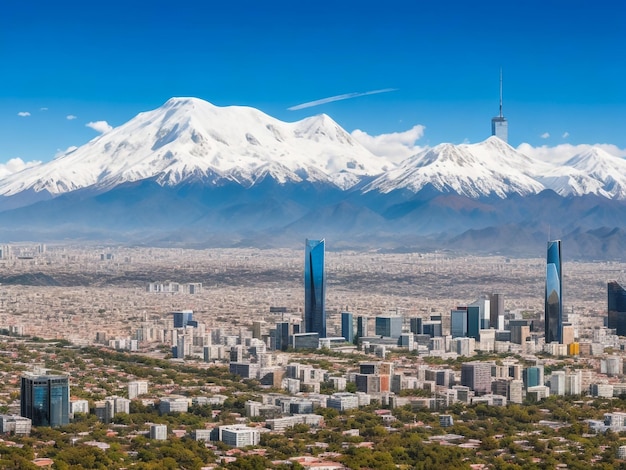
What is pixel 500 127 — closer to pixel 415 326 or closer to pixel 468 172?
pixel 468 172

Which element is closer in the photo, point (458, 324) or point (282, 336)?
point (282, 336)

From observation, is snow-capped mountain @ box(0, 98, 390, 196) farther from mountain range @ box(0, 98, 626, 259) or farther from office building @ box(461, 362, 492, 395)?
office building @ box(461, 362, 492, 395)

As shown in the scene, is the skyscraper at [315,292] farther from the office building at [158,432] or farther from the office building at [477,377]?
the office building at [158,432]

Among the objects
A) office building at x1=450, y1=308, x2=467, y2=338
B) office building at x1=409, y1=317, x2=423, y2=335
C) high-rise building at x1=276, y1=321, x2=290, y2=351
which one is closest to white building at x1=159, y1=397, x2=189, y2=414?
high-rise building at x1=276, y1=321, x2=290, y2=351

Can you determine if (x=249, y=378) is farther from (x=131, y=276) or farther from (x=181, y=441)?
(x=131, y=276)

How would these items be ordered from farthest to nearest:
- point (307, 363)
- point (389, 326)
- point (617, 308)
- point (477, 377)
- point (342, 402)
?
point (617, 308) < point (389, 326) < point (307, 363) < point (477, 377) < point (342, 402)

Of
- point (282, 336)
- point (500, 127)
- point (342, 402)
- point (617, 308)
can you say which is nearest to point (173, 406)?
point (342, 402)
